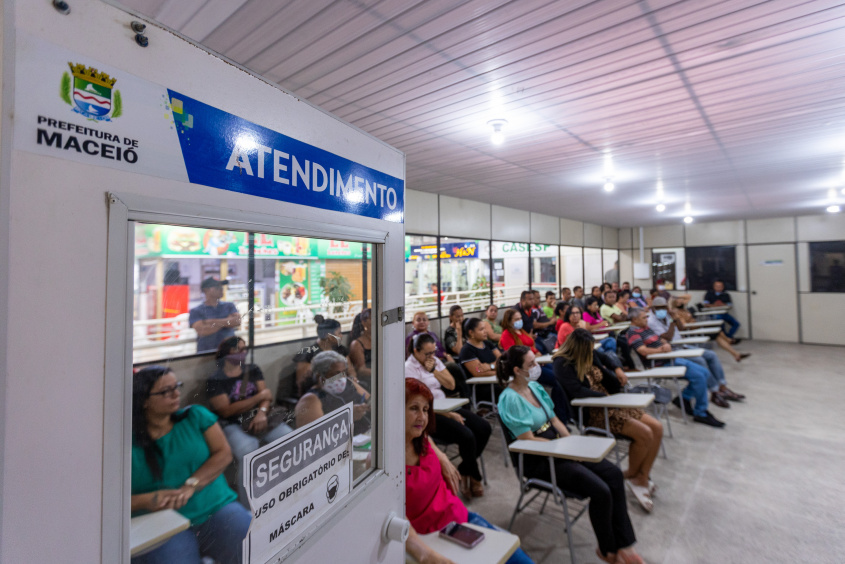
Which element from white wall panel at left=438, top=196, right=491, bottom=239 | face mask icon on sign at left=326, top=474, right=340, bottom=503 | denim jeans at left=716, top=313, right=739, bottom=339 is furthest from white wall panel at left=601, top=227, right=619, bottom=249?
face mask icon on sign at left=326, top=474, right=340, bottom=503

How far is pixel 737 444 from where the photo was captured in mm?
4145

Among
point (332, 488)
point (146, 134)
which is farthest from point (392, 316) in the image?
point (146, 134)

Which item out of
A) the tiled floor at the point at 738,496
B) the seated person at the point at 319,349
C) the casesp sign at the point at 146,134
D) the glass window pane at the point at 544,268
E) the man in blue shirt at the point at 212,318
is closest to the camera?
the casesp sign at the point at 146,134

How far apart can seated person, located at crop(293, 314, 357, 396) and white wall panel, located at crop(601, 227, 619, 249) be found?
11.6 metres

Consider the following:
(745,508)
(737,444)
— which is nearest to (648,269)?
(737,444)

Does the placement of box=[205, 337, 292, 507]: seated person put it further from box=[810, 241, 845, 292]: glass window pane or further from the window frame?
box=[810, 241, 845, 292]: glass window pane

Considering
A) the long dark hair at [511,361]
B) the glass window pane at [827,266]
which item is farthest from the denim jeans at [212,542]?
the glass window pane at [827,266]

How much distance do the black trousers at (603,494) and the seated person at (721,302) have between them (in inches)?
373

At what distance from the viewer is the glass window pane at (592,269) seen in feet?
34.5

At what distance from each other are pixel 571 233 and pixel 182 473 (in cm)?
1021

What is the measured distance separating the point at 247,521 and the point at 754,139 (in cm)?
487

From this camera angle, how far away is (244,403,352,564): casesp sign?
0.92 m

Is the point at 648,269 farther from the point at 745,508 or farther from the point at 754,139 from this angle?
the point at 745,508

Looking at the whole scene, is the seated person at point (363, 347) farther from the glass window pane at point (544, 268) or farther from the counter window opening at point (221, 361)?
the glass window pane at point (544, 268)
